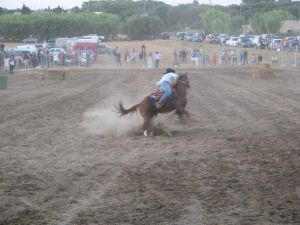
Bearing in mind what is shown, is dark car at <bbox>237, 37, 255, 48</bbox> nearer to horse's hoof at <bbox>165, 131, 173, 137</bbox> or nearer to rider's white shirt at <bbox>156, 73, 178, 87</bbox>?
rider's white shirt at <bbox>156, 73, 178, 87</bbox>

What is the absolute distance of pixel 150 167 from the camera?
33.6 ft

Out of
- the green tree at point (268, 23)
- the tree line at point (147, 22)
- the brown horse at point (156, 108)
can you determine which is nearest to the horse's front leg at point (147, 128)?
the brown horse at point (156, 108)

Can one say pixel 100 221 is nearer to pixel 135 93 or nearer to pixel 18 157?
pixel 18 157

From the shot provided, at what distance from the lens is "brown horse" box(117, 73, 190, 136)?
13.7m

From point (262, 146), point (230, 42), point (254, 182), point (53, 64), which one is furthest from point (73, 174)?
point (230, 42)

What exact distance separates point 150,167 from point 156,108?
3.75m

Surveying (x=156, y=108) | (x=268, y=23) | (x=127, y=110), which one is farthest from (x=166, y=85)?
(x=268, y=23)

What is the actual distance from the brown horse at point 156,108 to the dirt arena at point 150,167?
1.17 ft

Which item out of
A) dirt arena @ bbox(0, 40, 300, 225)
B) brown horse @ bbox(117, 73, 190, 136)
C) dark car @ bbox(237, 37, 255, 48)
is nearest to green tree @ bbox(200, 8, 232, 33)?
dark car @ bbox(237, 37, 255, 48)

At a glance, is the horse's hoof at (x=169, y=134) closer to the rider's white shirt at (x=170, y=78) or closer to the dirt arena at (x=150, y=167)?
the dirt arena at (x=150, y=167)

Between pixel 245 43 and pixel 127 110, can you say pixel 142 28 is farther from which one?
pixel 127 110

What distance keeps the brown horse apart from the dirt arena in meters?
0.36

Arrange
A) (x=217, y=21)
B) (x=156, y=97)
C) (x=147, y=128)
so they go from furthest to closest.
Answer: (x=217, y=21), (x=147, y=128), (x=156, y=97)

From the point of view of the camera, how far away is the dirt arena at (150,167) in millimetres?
7430
